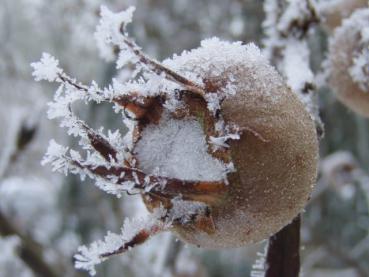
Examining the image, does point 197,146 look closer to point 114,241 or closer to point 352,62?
point 114,241

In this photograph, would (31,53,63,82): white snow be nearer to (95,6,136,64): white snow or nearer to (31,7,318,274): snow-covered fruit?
(31,7,318,274): snow-covered fruit

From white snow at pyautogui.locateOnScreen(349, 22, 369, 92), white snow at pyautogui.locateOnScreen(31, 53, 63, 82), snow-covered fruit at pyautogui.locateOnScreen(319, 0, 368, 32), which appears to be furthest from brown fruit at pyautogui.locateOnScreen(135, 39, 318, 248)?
snow-covered fruit at pyautogui.locateOnScreen(319, 0, 368, 32)

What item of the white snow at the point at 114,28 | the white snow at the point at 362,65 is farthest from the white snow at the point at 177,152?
the white snow at the point at 362,65

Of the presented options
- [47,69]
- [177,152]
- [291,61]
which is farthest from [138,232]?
[291,61]

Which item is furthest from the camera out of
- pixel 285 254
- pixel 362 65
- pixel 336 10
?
pixel 336 10

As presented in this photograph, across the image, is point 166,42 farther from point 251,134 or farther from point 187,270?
point 251,134
